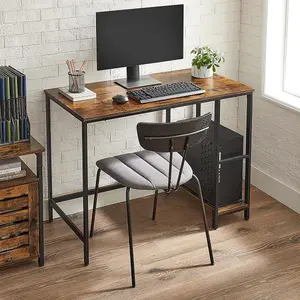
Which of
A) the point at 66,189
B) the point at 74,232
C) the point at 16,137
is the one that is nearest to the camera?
the point at 16,137

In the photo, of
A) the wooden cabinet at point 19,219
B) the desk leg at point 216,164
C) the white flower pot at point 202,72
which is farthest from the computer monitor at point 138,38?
the wooden cabinet at point 19,219

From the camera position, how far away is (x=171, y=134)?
3.36 m

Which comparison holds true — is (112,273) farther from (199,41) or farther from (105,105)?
(199,41)

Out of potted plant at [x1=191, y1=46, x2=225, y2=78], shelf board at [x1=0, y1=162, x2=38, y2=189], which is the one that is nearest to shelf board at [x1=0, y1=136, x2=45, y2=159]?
shelf board at [x1=0, y1=162, x2=38, y2=189]

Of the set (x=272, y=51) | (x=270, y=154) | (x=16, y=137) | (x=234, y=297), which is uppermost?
(x=272, y=51)

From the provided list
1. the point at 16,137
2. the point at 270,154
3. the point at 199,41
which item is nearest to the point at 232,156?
the point at 270,154

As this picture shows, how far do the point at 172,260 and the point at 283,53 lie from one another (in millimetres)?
1426

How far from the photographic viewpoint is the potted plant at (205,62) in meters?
4.09

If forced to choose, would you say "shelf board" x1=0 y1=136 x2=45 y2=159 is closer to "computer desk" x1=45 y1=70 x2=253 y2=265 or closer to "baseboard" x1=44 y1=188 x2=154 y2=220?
"computer desk" x1=45 y1=70 x2=253 y2=265

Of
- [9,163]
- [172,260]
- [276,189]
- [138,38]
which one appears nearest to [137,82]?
[138,38]

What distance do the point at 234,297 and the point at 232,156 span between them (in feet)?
3.08

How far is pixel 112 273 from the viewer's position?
365cm

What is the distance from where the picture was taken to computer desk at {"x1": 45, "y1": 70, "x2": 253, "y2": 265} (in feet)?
11.8

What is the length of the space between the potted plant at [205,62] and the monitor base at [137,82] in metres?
0.24
